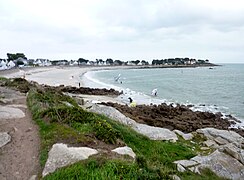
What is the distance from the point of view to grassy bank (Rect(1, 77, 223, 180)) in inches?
251

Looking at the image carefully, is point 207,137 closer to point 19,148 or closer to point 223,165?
point 223,165

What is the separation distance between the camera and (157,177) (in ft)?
20.4

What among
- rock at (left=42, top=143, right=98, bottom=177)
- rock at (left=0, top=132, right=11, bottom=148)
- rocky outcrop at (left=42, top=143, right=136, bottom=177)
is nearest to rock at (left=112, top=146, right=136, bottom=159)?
rocky outcrop at (left=42, top=143, right=136, bottom=177)

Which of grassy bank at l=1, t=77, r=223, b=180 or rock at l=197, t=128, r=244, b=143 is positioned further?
rock at l=197, t=128, r=244, b=143

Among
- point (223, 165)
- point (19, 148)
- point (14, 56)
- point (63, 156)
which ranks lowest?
point (14, 56)

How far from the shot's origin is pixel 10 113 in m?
12.8

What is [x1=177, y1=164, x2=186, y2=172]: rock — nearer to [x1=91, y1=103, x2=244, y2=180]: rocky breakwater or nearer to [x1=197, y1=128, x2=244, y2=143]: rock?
[x1=91, y1=103, x2=244, y2=180]: rocky breakwater

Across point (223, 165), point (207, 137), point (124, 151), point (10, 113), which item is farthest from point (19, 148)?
point (207, 137)

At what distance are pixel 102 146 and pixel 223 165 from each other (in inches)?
159

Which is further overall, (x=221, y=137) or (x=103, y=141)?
(x=221, y=137)

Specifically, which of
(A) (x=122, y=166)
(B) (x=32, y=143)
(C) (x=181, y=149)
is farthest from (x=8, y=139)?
(C) (x=181, y=149)

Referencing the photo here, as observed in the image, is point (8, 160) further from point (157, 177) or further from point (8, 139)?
point (157, 177)

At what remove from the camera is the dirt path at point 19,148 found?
7204mm

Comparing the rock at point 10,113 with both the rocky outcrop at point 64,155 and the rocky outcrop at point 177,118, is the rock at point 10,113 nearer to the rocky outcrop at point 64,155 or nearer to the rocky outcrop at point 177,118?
the rocky outcrop at point 64,155
